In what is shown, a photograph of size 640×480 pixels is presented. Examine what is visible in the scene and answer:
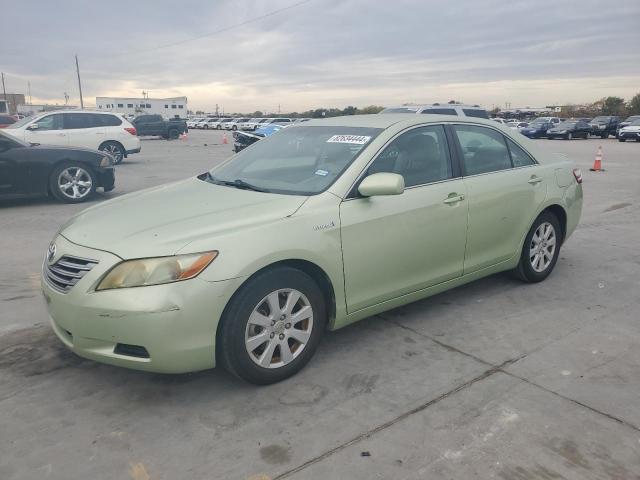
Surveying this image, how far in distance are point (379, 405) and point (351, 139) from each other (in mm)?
1893

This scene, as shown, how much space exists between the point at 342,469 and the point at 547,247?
11.3 ft

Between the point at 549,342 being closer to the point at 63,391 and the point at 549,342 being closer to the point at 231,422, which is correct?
the point at 231,422

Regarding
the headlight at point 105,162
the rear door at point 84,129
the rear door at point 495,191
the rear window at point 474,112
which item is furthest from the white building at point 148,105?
the rear door at point 495,191

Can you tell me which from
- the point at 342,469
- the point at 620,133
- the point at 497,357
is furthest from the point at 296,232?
the point at 620,133

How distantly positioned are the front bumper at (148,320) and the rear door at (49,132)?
13.2 meters

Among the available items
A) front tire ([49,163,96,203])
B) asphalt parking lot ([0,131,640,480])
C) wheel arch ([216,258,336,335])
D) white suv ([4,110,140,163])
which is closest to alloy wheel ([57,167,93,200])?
front tire ([49,163,96,203])

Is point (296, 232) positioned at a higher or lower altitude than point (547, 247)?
higher

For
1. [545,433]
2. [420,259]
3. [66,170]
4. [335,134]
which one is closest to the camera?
[545,433]

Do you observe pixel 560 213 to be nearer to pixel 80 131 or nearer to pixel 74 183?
pixel 74 183

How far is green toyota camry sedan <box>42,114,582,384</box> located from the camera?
2.91 metres

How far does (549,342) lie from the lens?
12.8 ft

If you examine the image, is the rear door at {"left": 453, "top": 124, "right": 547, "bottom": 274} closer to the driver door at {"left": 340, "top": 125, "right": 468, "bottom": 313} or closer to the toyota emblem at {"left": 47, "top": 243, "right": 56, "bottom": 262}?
the driver door at {"left": 340, "top": 125, "right": 468, "bottom": 313}

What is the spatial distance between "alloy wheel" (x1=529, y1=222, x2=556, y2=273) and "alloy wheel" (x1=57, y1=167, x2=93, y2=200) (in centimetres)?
776

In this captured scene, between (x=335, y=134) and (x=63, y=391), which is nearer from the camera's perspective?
(x=63, y=391)
